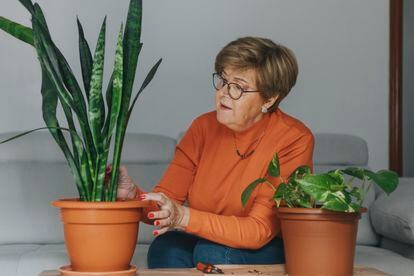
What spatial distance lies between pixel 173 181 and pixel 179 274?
562 millimetres

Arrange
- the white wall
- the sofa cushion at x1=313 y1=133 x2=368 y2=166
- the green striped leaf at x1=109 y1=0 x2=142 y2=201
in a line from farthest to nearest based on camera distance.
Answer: the white wall, the sofa cushion at x1=313 y1=133 x2=368 y2=166, the green striped leaf at x1=109 y1=0 x2=142 y2=201

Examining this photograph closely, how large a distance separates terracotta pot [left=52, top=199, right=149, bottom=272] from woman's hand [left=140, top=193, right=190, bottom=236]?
0.18 ft

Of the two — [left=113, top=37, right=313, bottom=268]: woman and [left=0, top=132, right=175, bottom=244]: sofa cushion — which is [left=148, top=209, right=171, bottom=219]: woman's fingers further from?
[left=0, top=132, right=175, bottom=244]: sofa cushion

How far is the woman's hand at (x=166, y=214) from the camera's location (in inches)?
69.9

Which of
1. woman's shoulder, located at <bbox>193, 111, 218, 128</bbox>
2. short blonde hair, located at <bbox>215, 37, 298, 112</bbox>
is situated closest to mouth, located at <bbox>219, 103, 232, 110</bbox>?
short blonde hair, located at <bbox>215, 37, 298, 112</bbox>

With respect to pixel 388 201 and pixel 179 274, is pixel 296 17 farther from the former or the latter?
pixel 179 274

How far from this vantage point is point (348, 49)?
12.6 ft

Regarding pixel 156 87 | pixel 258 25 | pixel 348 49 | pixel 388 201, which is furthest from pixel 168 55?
pixel 388 201

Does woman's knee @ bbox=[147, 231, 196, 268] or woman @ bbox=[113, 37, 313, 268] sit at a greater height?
woman @ bbox=[113, 37, 313, 268]

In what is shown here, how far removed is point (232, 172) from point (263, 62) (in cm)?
33

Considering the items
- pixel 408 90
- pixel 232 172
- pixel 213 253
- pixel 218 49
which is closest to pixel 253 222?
pixel 213 253

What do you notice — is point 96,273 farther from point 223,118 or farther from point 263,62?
point 263,62

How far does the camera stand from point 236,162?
88.3 inches

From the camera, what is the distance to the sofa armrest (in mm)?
2712
